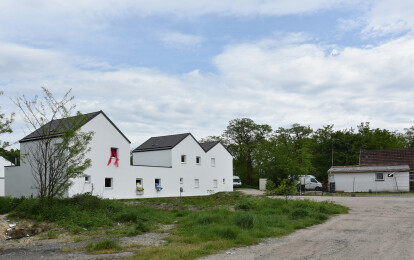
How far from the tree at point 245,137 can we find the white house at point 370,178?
868 inches

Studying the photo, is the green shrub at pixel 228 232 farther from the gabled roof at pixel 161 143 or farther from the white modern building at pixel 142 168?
the gabled roof at pixel 161 143

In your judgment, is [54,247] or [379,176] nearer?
[54,247]

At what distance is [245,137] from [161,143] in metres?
23.7

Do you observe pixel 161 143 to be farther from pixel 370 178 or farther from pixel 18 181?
pixel 370 178

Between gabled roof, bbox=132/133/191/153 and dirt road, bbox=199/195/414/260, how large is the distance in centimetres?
2914

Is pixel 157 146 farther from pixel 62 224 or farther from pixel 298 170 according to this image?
pixel 62 224

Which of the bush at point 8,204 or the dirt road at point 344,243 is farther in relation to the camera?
the bush at point 8,204

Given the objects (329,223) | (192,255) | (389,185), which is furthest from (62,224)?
(389,185)

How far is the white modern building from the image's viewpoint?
3169cm

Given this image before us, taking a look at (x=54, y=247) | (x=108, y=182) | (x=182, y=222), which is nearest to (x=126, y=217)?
(x=182, y=222)

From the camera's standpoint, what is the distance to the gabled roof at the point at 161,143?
4300 cm

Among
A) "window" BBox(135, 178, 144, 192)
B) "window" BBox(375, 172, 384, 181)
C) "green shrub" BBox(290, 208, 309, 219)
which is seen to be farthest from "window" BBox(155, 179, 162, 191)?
"green shrub" BBox(290, 208, 309, 219)

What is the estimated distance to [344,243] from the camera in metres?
10.3

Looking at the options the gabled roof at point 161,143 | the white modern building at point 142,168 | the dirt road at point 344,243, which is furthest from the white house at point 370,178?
the dirt road at point 344,243
